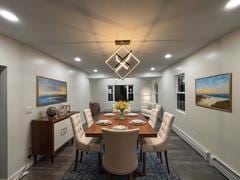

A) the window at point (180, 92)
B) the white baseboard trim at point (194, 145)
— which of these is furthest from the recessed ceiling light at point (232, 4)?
the window at point (180, 92)

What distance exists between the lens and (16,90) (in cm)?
279

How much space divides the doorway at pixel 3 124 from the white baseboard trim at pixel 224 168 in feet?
11.9

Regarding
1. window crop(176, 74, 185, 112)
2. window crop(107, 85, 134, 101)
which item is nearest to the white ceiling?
window crop(176, 74, 185, 112)

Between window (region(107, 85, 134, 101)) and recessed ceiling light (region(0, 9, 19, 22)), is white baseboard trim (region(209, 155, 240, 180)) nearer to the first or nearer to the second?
recessed ceiling light (region(0, 9, 19, 22))

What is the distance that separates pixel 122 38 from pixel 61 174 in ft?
8.79

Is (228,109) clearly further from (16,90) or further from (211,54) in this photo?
(16,90)

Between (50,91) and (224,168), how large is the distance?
400 centimetres

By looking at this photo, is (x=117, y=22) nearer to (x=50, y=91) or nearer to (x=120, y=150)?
(x=120, y=150)

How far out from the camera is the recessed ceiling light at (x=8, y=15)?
6.12 feet

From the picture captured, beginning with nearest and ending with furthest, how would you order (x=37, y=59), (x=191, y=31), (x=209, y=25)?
(x=209, y=25), (x=191, y=31), (x=37, y=59)

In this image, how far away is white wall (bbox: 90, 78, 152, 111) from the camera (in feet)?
36.4

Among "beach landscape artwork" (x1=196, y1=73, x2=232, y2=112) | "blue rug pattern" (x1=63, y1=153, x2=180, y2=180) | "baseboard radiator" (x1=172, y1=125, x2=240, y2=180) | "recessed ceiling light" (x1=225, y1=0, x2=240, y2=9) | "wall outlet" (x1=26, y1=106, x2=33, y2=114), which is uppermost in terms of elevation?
"recessed ceiling light" (x1=225, y1=0, x2=240, y2=9)

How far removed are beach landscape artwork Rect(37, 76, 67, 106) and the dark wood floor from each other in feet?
4.22

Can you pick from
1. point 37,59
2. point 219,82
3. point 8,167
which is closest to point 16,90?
point 37,59
